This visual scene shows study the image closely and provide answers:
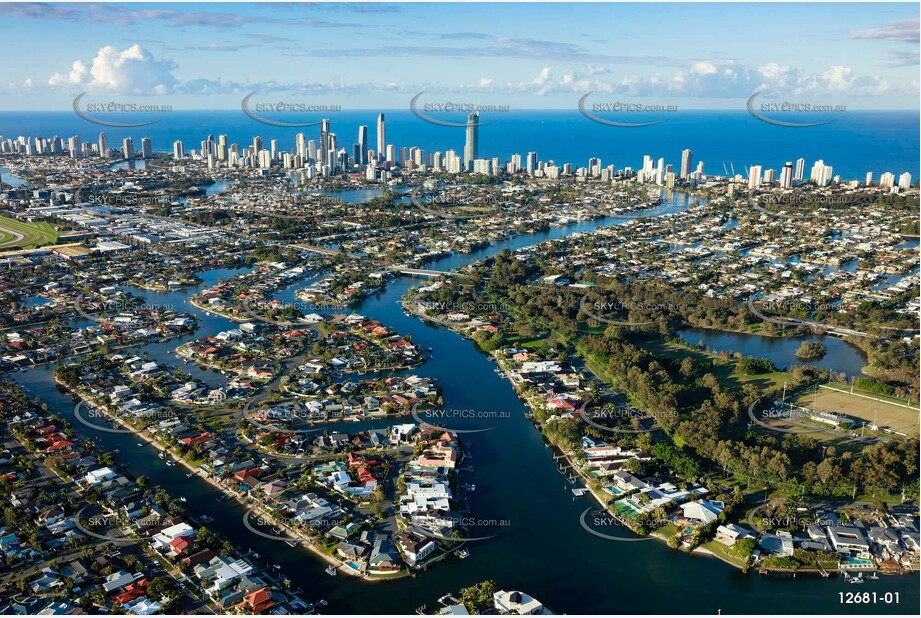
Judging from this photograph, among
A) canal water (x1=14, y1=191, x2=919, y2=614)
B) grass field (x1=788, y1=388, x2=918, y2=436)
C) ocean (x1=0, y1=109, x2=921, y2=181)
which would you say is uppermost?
ocean (x1=0, y1=109, x2=921, y2=181)

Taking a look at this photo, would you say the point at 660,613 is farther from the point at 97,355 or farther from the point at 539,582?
the point at 97,355

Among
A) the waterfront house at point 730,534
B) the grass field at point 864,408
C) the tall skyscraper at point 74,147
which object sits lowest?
the waterfront house at point 730,534

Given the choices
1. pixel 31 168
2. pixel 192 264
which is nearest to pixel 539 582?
pixel 192 264

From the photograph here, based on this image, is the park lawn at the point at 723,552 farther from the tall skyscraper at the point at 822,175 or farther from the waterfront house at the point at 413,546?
the tall skyscraper at the point at 822,175

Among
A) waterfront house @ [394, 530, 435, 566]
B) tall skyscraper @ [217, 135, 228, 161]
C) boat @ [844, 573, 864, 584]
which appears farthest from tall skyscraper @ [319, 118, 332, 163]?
boat @ [844, 573, 864, 584]

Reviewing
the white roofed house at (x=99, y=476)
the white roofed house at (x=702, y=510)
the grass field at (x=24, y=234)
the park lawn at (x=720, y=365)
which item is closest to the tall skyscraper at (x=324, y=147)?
the grass field at (x=24, y=234)

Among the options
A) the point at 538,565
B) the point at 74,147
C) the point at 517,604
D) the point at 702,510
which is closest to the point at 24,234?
the point at 538,565

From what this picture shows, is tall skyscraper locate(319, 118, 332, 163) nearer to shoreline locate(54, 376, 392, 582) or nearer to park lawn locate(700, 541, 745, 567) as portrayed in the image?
shoreline locate(54, 376, 392, 582)
